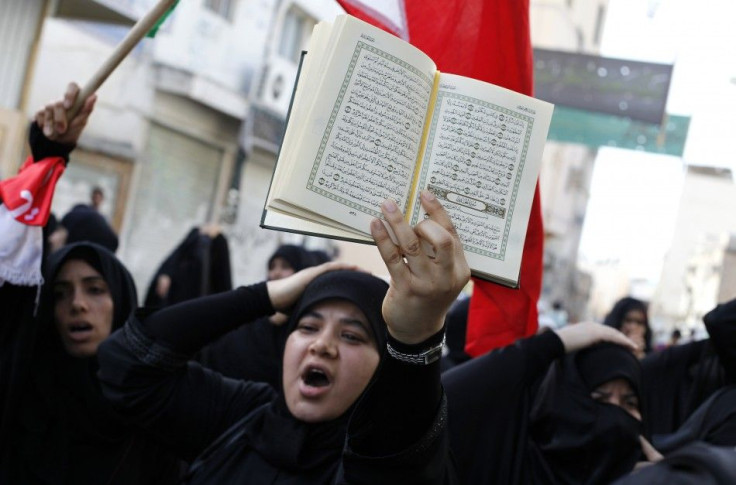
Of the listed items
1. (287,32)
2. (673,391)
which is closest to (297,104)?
(673,391)

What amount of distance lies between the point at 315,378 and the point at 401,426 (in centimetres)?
84

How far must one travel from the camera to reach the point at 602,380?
316 centimetres

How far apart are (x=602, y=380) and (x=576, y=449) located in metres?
0.27

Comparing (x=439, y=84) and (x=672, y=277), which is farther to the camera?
(x=672, y=277)

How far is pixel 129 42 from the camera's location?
8.48 feet

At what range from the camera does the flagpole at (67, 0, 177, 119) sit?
251 centimetres

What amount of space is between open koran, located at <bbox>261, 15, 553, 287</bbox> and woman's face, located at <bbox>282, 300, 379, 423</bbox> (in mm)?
873

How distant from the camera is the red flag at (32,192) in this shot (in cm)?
286

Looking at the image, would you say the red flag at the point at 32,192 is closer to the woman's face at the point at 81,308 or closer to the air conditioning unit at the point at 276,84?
the woman's face at the point at 81,308

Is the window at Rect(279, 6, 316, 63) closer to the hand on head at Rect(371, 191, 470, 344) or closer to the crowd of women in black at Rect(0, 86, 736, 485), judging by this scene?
the crowd of women in black at Rect(0, 86, 736, 485)

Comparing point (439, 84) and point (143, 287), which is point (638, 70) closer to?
point (143, 287)

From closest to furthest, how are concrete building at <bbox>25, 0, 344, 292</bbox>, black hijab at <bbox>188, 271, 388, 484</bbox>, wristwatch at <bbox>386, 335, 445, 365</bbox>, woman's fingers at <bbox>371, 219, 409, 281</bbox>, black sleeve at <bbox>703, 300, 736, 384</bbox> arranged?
1. woman's fingers at <bbox>371, 219, 409, 281</bbox>
2. wristwatch at <bbox>386, 335, 445, 365</bbox>
3. black hijab at <bbox>188, 271, 388, 484</bbox>
4. black sleeve at <bbox>703, 300, 736, 384</bbox>
5. concrete building at <bbox>25, 0, 344, 292</bbox>

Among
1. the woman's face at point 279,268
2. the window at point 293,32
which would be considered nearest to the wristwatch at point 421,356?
the woman's face at point 279,268

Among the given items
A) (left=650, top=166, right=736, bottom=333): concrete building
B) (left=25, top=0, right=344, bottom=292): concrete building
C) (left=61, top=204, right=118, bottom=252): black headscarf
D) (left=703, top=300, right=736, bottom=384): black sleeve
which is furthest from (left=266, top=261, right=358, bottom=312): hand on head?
(left=650, top=166, right=736, bottom=333): concrete building
